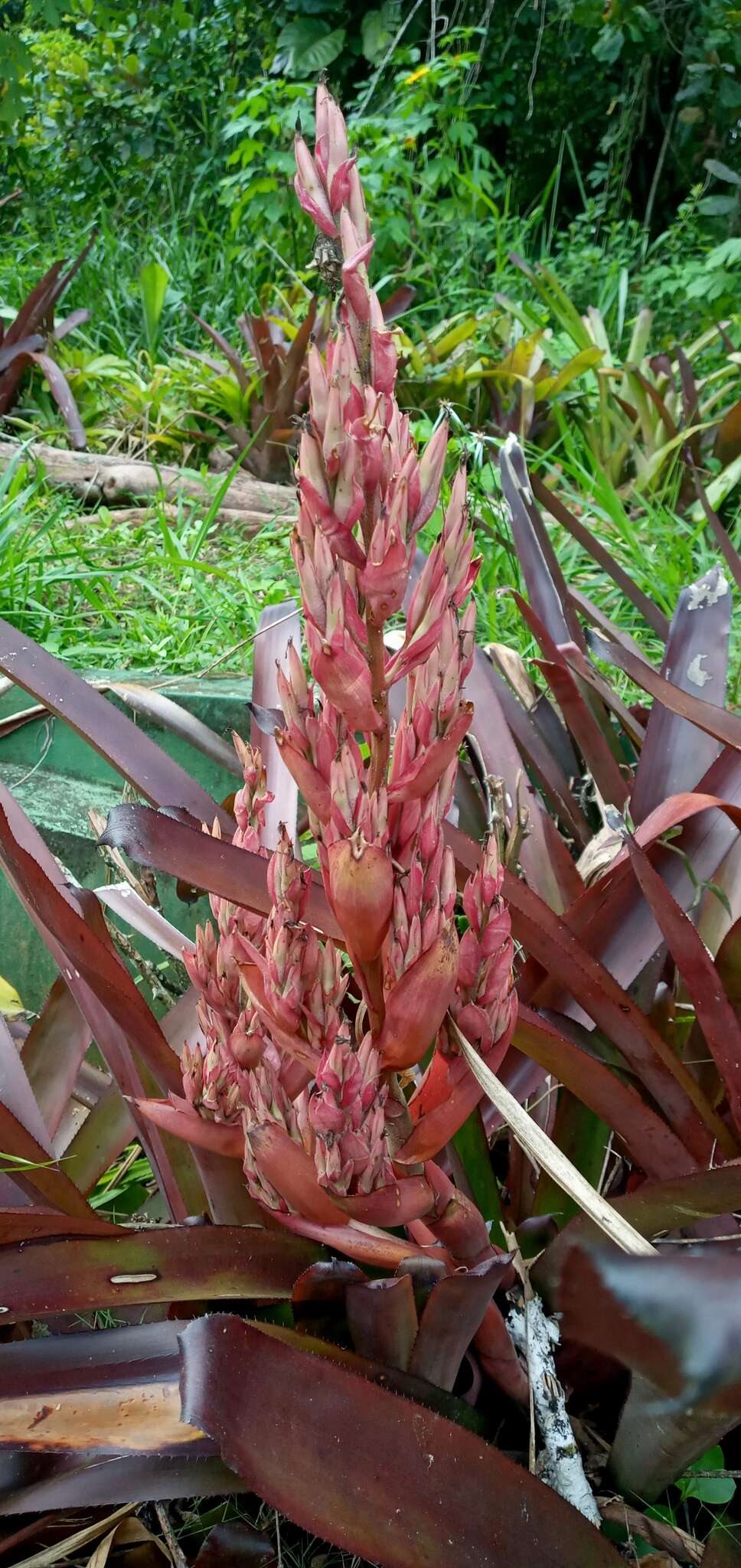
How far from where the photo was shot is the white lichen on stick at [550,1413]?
756 mm

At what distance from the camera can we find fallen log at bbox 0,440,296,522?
11.3 ft

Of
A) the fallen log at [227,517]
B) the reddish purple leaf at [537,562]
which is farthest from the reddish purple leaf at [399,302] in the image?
the reddish purple leaf at [537,562]

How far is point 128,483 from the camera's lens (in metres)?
3.50

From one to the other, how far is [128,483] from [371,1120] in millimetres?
3245

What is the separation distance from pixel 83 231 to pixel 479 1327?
7.34 meters

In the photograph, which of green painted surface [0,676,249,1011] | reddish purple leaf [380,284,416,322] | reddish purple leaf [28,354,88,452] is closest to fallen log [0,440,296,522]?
reddish purple leaf [28,354,88,452]

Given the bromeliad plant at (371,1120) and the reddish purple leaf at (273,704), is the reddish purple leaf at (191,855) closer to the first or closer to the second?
the bromeliad plant at (371,1120)

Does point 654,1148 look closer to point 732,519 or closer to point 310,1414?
point 310,1414

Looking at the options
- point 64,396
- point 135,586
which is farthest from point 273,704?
point 64,396

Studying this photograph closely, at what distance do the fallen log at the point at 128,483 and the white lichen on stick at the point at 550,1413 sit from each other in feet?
9.49

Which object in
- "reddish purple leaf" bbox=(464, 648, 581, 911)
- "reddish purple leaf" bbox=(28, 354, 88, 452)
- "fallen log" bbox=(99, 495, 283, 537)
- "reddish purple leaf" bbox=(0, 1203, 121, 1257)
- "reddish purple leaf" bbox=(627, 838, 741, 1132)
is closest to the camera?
"reddish purple leaf" bbox=(0, 1203, 121, 1257)

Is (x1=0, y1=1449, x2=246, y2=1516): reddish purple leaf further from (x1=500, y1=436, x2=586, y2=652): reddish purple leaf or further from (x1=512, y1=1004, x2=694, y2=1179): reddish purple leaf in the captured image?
(x1=500, y1=436, x2=586, y2=652): reddish purple leaf

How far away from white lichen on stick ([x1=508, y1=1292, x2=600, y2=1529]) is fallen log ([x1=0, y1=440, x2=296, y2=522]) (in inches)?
114

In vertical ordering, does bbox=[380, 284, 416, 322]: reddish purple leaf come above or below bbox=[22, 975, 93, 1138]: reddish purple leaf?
above
